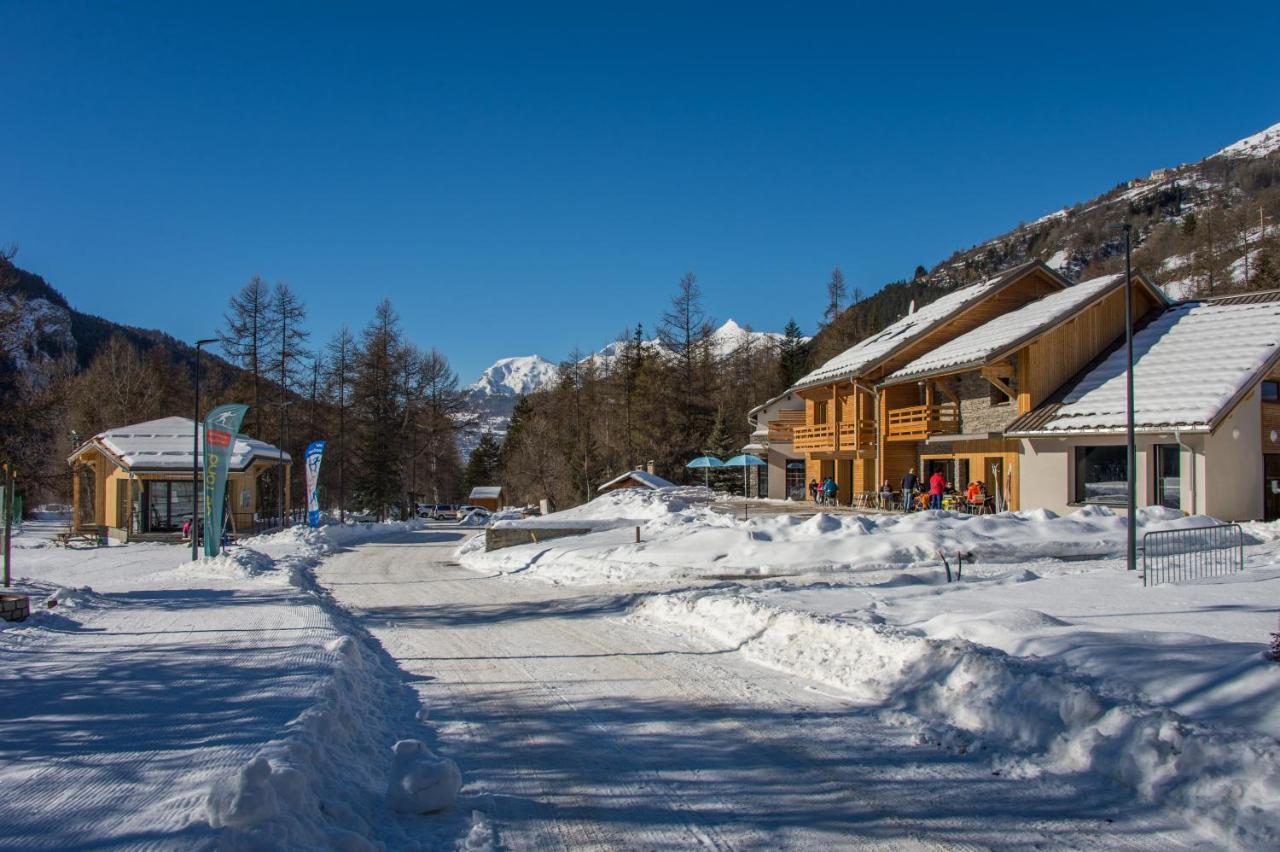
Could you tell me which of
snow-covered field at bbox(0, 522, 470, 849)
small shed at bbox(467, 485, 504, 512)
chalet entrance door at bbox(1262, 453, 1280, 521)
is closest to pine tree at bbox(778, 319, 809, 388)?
small shed at bbox(467, 485, 504, 512)

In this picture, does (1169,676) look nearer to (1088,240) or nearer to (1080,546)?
(1080,546)

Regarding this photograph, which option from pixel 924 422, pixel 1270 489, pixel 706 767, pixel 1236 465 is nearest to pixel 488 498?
pixel 924 422

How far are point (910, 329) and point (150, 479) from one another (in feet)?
118

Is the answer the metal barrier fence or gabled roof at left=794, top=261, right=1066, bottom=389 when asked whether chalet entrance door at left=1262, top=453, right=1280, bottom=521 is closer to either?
the metal barrier fence

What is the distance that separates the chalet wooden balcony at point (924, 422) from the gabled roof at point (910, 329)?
2725mm

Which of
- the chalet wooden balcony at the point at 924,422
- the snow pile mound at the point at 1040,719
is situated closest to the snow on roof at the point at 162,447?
the chalet wooden balcony at the point at 924,422

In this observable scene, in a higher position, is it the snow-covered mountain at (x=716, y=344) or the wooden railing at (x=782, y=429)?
the snow-covered mountain at (x=716, y=344)

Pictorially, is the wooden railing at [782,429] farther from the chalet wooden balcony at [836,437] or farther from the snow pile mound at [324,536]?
the snow pile mound at [324,536]

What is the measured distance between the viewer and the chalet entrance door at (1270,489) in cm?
2295

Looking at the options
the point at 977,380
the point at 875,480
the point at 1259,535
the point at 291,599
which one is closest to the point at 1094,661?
the point at 291,599

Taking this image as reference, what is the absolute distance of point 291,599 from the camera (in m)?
15.7

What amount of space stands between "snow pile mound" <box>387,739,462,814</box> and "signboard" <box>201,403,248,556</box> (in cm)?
1994

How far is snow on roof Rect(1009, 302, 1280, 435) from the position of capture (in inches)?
885

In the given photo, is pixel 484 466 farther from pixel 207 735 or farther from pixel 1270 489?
pixel 207 735
